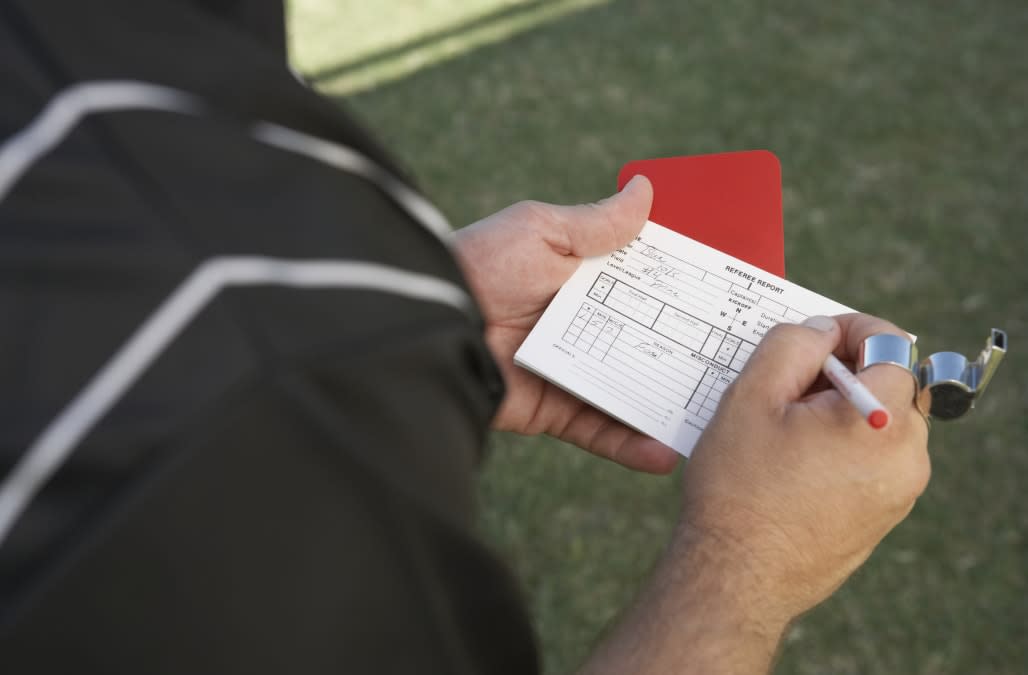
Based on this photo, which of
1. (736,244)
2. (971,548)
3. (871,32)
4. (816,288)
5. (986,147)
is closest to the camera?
(736,244)

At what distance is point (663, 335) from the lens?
112 centimetres

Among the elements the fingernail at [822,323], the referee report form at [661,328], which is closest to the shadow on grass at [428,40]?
the referee report form at [661,328]

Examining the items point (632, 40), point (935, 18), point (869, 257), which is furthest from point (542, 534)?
point (935, 18)

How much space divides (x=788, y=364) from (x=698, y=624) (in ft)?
0.98

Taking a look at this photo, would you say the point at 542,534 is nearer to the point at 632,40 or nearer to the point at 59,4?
the point at 59,4

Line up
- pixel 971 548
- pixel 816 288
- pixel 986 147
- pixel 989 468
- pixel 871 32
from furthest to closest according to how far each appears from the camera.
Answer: pixel 871 32
pixel 986 147
pixel 816 288
pixel 989 468
pixel 971 548

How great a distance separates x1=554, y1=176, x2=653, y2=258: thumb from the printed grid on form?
4 cm

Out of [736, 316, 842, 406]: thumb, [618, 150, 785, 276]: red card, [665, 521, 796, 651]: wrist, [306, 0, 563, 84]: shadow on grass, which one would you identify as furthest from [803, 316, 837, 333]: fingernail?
[306, 0, 563, 84]: shadow on grass

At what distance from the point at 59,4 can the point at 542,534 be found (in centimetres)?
182

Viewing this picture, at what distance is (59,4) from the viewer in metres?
0.48

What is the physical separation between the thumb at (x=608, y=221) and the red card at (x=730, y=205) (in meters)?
0.05

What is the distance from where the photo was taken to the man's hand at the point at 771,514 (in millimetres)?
869

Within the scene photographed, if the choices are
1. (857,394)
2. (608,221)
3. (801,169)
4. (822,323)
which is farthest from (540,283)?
(801,169)

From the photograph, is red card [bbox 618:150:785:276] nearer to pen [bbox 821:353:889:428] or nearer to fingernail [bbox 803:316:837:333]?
fingernail [bbox 803:316:837:333]
